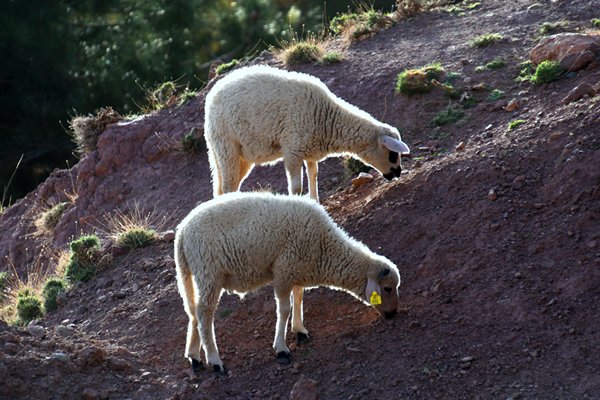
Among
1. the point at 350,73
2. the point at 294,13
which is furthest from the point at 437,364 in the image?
the point at 294,13

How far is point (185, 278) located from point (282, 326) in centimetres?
107

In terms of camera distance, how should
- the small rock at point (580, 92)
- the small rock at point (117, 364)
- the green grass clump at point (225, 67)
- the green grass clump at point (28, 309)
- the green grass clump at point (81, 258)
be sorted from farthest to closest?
the green grass clump at point (225, 67) → the green grass clump at point (81, 258) → the green grass clump at point (28, 309) → the small rock at point (580, 92) → the small rock at point (117, 364)

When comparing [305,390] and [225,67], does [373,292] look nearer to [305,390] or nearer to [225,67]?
[305,390]

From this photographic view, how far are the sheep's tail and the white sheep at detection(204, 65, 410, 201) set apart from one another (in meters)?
2.32

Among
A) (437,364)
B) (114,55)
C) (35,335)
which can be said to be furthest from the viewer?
(114,55)

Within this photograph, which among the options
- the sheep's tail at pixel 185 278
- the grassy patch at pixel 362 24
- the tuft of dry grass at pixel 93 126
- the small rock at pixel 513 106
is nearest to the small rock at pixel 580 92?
the small rock at pixel 513 106

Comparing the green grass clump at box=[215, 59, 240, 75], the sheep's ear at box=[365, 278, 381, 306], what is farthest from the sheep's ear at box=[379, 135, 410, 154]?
the green grass clump at box=[215, 59, 240, 75]

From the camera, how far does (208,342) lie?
10.5 meters

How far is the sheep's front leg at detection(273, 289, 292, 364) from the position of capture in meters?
10.5

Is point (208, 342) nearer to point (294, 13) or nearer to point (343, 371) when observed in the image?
point (343, 371)

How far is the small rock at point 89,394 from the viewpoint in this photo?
399 inches

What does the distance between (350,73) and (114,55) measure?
13340mm

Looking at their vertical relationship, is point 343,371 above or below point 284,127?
below

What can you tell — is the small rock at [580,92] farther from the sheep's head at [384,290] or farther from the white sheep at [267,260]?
the sheep's head at [384,290]
